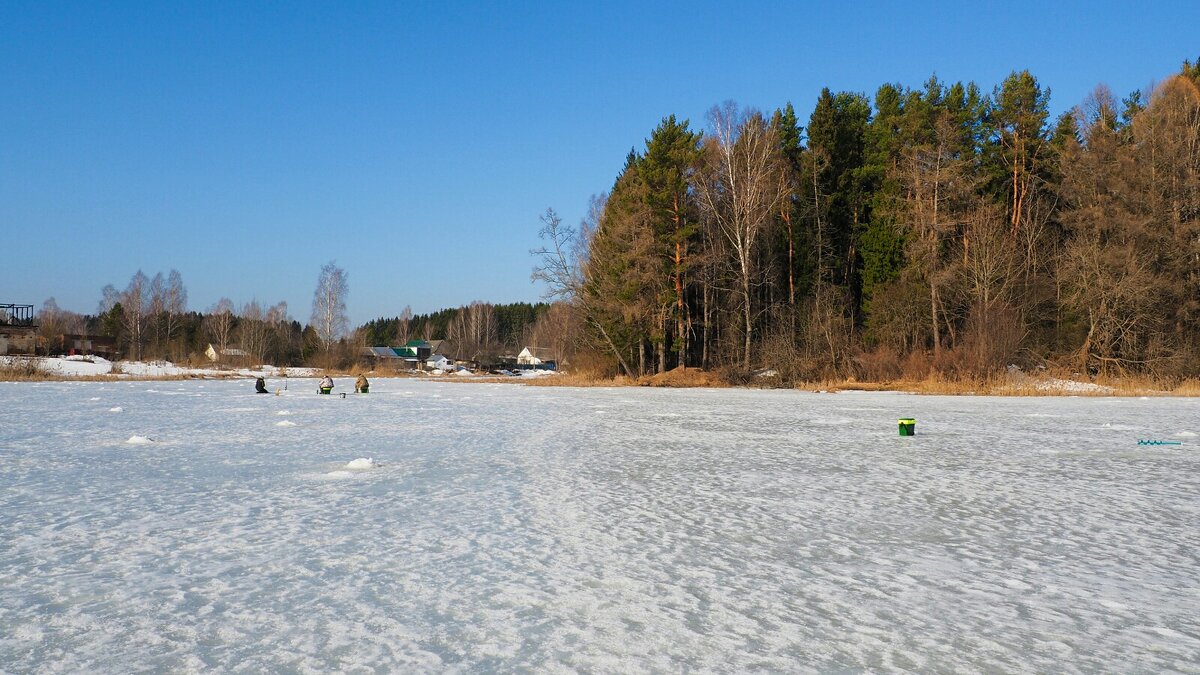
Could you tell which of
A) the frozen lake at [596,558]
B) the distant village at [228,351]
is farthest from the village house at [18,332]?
the frozen lake at [596,558]

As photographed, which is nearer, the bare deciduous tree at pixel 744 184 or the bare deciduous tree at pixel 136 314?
the bare deciduous tree at pixel 744 184

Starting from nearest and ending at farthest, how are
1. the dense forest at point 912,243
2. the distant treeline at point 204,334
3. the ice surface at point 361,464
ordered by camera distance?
the ice surface at point 361,464 → the dense forest at point 912,243 → the distant treeline at point 204,334

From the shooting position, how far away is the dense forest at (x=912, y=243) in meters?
28.3

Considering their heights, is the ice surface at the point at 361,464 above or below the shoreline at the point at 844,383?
below

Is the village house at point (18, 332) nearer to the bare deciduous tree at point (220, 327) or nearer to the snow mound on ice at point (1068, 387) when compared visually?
the bare deciduous tree at point (220, 327)

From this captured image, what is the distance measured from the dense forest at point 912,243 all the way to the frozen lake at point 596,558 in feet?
73.2

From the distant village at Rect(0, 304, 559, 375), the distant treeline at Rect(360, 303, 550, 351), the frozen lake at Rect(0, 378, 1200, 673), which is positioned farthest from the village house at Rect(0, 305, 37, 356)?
the distant treeline at Rect(360, 303, 550, 351)

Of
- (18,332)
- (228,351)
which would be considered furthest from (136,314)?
(18,332)

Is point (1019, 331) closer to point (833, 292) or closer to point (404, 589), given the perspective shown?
point (833, 292)

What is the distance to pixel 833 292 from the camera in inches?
1400

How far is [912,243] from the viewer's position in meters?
32.8

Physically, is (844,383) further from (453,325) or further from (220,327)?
(453,325)

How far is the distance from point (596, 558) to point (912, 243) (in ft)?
104

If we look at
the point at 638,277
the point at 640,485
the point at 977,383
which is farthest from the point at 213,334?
the point at 640,485
